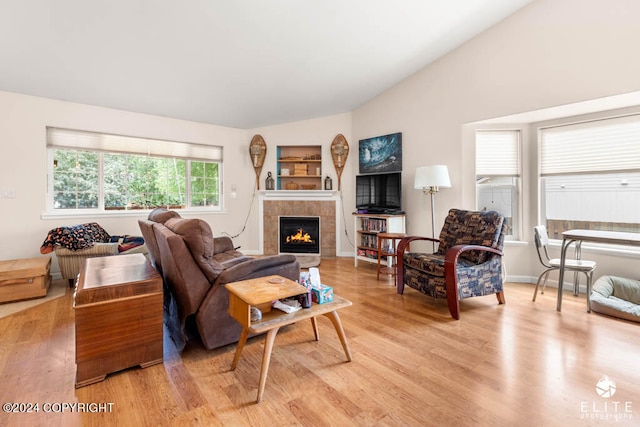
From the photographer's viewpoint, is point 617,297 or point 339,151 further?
point 339,151

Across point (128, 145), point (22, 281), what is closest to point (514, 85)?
point (128, 145)

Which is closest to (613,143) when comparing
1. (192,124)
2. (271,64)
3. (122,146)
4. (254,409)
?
(271,64)

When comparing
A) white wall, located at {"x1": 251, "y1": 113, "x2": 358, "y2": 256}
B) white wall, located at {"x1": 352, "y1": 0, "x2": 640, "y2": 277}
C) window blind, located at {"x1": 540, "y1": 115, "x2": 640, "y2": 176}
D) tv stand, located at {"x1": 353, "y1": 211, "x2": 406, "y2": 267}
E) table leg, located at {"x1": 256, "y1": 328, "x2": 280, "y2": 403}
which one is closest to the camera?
table leg, located at {"x1": 256, "y1": 328, "x2": 280, "y2": 403}

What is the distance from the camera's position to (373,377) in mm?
1811

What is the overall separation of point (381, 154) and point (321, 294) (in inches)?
142

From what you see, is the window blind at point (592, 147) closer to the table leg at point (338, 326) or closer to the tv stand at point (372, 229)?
the tv stand at point (372, 229)

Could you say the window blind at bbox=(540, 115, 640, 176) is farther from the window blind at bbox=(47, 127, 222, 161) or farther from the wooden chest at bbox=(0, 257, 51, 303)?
the wooden chest at bbox=(0, 257, 51, 303)

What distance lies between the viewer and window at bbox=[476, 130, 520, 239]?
3.96 m

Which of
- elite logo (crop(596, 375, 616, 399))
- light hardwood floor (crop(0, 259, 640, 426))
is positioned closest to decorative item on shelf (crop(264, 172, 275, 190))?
light hardwood floor (crop(0, 259, 640, 426))

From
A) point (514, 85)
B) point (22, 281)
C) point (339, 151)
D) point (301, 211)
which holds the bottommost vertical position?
point (22, 281)

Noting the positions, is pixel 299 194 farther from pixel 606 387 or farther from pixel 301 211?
pixel 606 387

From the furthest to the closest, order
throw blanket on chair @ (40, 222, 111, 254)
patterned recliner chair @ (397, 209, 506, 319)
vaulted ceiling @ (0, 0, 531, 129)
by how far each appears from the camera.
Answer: throw blanket on chair @ (40, 222, 111, 254), patterned recliner chair @ (397, 209, 506, 319), vaulted ceiling @ (0, 0, 531, 129)

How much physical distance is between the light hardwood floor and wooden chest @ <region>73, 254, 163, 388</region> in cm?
9

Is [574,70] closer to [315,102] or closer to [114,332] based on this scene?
[315,102]
